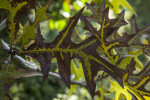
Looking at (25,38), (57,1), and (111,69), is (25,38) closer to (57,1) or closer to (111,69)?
(111,69)

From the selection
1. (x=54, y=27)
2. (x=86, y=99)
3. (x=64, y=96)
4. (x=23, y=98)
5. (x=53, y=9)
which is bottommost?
(x=23, y=98)

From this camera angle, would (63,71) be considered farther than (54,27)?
No

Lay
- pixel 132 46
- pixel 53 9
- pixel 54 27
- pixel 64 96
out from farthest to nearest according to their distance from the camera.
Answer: pixel 54 27 → pixel 53 9 → pixel 64 96 → pixel 132 46

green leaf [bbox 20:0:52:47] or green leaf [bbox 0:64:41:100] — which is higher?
green leaf [bbox 20:0:52:47]

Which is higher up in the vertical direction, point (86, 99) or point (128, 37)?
point (128, 37)

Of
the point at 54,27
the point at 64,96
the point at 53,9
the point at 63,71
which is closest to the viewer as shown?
the point at 63,71

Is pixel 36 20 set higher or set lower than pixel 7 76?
higher

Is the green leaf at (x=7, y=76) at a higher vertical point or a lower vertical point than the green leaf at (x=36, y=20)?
lower

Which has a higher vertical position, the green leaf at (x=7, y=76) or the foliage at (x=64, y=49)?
the foliage at (x=64, y=49)

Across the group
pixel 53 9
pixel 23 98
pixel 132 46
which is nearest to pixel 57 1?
pixel 53 9

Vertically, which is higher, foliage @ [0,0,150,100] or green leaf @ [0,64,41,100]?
foliage @ [0,0,150,100]
